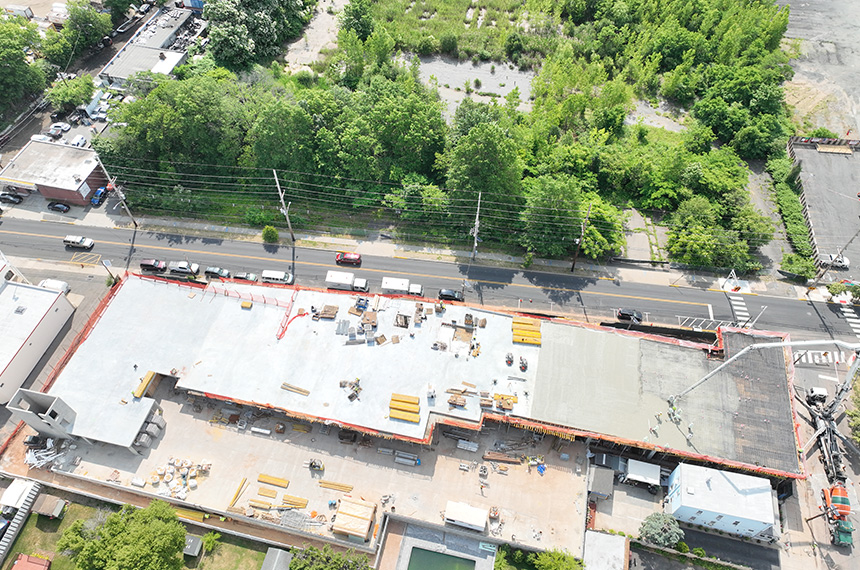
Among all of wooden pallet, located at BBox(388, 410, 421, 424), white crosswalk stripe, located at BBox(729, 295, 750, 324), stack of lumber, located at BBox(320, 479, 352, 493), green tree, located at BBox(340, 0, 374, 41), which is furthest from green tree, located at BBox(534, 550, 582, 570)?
green tree, located at BBox(340, 0, 374, 41)

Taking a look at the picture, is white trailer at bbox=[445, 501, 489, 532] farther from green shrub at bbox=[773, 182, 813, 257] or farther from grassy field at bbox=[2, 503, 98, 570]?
green shrub at bbox=[773, 182, 813, 257]

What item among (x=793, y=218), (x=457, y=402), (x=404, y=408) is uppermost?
(x=793, y=218)

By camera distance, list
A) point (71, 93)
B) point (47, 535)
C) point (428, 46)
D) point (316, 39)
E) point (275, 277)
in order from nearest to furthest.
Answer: point (47, 535), point (275, 277), point (71, 93), point (428, 46), point (316, 39)

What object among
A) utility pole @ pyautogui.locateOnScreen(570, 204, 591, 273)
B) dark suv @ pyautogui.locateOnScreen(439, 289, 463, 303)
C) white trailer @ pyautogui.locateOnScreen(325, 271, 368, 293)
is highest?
utility pole @ pyautogui.locateOnScreen(570, 204, 591, 273)

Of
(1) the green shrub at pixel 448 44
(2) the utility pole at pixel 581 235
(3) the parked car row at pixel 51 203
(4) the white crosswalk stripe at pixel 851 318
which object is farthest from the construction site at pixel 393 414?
(1) the green shrub at pixel 448 44

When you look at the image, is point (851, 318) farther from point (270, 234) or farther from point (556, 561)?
point (270, 234)

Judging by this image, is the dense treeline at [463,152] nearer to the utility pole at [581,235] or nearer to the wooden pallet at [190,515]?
the utility pole at [581,235]

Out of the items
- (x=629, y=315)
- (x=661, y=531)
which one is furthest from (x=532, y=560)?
(x=629, y=315)
